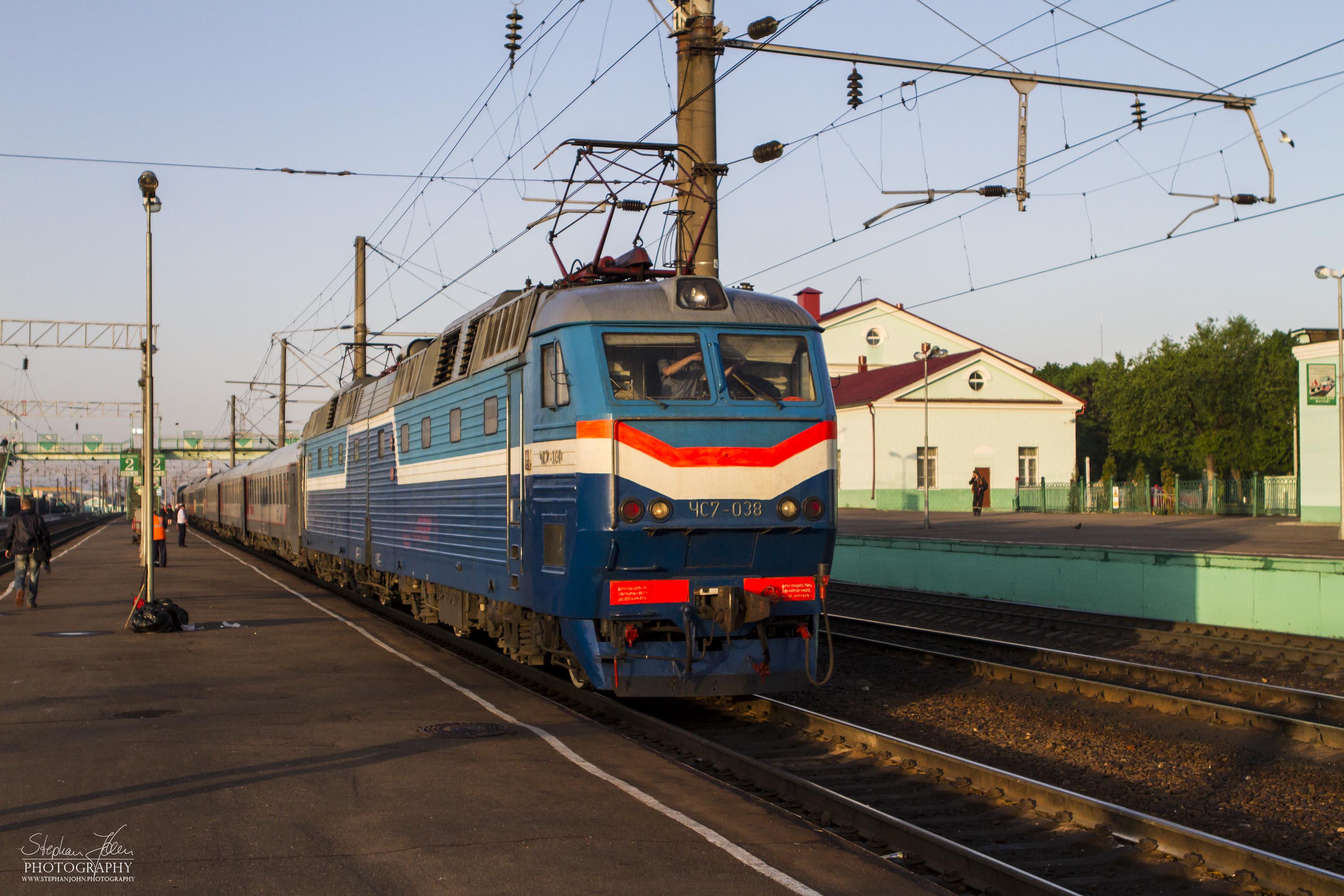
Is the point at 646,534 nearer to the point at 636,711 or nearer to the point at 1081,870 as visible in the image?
the point at 636,711

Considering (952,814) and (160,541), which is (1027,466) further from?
(952,814)

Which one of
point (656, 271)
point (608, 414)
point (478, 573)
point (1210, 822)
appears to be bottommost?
point (1210, 822)

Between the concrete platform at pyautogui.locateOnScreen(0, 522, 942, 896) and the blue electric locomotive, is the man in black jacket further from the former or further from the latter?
the blue electric locomotive

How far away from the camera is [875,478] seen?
55469 mm

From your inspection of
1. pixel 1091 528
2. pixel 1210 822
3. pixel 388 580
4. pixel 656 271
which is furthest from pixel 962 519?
pixel 1210 822

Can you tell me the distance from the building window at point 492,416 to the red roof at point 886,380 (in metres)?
41.4

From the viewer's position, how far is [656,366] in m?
10.3

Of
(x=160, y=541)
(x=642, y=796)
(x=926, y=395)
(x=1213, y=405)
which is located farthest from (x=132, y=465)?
(x=1213, y=405)

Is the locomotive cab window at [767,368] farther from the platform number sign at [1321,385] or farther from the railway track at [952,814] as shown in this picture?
the platform number sign at [1321,385]

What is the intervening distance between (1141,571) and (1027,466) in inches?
1607

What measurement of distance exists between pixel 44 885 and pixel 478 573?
22.6ft

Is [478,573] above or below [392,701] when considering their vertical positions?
above

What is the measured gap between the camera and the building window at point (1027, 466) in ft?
188

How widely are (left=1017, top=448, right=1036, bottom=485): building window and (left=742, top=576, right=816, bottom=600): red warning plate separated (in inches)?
1932
